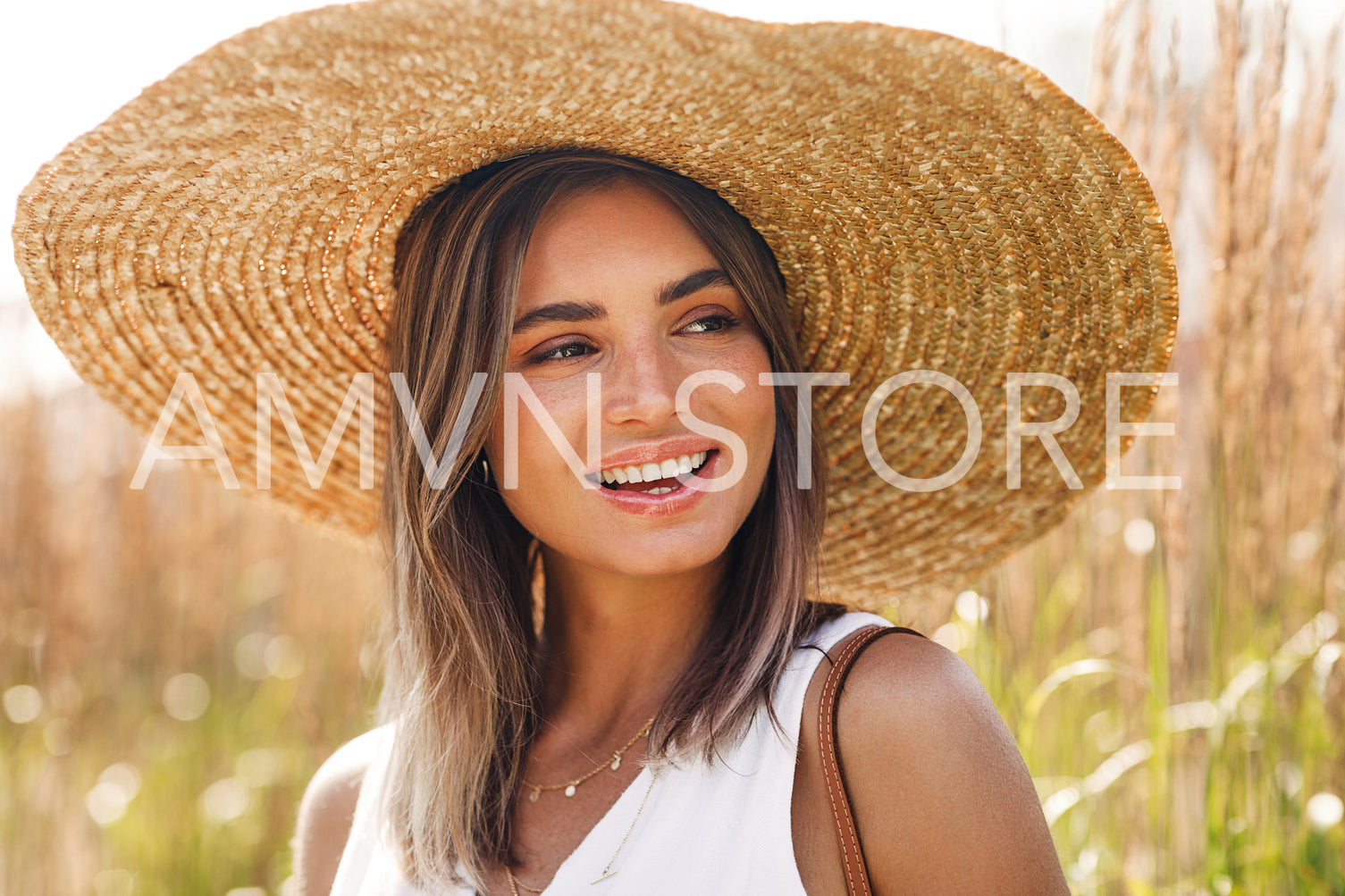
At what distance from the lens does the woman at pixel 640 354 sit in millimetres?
1274

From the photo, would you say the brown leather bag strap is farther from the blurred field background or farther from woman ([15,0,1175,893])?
the blurred field background

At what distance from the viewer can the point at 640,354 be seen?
4.96 feet

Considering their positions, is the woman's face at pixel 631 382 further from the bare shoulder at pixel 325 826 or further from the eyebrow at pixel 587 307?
the bare shoulder at pixel 325 826

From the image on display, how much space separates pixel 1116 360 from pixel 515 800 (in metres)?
1.19

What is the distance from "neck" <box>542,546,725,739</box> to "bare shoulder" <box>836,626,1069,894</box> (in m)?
0.45

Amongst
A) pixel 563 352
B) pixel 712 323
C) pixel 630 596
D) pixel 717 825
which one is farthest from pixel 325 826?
pixel 712 323

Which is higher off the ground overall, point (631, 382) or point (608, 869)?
point (631, 382)

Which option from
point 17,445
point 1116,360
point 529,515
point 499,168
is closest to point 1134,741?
point 1116,360

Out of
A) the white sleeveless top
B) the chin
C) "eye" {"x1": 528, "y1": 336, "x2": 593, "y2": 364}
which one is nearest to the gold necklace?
the white sleeveless top

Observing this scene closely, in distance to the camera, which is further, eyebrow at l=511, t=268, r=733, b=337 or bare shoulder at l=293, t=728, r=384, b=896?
bare shoulder at l=293, t=728, r=384, b=896

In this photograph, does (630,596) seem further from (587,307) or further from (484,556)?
(587,307)

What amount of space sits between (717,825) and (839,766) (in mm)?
188

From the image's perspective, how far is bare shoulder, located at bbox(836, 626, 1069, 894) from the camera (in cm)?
124

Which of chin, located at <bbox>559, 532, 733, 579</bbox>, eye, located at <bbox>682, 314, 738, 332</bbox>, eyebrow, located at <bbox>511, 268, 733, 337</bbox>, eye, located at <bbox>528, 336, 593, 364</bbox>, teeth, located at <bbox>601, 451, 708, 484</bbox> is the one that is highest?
eyebrow, located at <bbox>511, 268, 733, 337</bbox>
